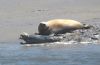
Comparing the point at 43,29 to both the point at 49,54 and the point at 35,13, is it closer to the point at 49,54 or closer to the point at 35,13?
the point at 49,54

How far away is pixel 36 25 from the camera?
16328mm

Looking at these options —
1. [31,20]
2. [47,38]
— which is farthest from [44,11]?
[47,38]

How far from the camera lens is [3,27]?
1638 centimetres

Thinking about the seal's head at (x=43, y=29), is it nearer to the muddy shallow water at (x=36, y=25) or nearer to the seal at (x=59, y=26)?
the seal at (x=59, y=26)

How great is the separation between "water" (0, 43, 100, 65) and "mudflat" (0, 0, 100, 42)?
53.9 inches

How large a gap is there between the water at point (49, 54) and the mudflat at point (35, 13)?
137cm

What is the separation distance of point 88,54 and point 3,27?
465cm

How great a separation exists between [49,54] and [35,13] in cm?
546

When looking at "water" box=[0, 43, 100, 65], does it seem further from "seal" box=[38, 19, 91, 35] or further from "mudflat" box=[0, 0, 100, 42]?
"mudflat" box=[0, 0, 100, 42]

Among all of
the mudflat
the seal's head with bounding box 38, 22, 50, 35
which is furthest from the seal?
the mudflat

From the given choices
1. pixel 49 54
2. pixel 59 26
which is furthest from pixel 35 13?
pixel 49 54

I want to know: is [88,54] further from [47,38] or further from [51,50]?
[47,38]

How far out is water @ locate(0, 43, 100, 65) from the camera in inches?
453

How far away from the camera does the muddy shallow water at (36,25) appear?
11.9 m
